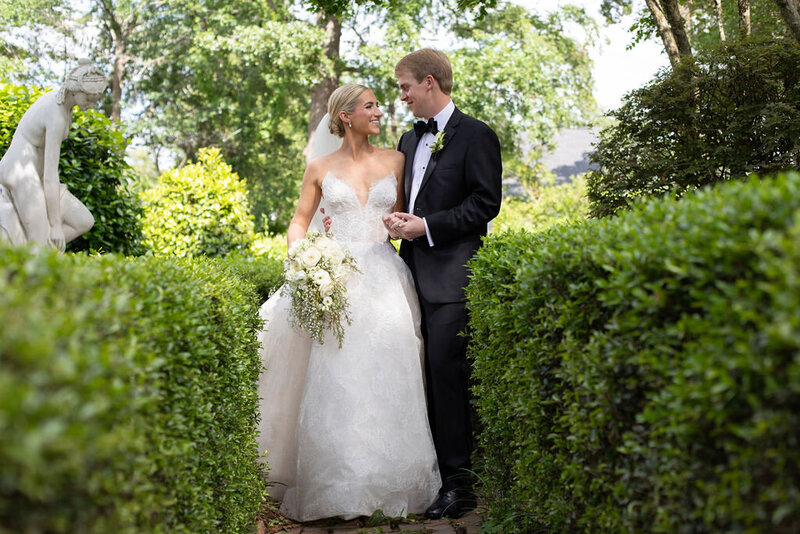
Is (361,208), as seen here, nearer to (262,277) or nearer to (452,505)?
(262,277)

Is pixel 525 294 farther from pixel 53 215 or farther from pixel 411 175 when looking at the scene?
pixel 53 215

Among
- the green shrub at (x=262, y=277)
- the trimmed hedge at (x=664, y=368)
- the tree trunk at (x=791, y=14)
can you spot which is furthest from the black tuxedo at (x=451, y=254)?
the tree trunk at (x=791, y=14)

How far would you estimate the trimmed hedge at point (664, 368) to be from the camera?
1.66 metres

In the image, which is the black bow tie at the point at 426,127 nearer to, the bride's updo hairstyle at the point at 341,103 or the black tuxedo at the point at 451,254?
the black tuxedo at the point at 451,254

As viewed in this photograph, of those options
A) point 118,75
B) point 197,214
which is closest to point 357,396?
point 197,214

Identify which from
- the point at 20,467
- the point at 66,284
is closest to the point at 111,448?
the point at 20,467

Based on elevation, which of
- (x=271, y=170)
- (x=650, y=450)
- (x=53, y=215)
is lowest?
(x=650, y=450)

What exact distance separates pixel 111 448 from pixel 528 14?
2173cm

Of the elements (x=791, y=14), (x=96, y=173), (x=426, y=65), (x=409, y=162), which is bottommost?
(x=409, y=162)

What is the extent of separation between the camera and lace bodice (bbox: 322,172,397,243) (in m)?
5.21

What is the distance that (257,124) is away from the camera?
2403 cm

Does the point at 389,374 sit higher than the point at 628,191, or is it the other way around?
the point at 628,191

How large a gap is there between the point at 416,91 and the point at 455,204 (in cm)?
94

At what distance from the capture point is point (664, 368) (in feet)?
6.89
